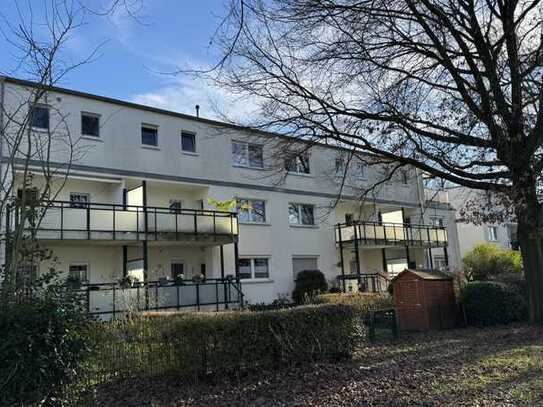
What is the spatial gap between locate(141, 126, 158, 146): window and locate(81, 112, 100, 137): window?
6.88 ft

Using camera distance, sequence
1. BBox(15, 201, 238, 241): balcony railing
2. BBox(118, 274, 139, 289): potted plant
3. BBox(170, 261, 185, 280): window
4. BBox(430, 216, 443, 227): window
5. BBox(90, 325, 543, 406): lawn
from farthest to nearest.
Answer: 1. BBox(430, 216, 443, 227): window
2. BBox(170, 261, 185, 280): window
3. BBox(15, 201, 238, 241): balcony railing
4. BBox(118, 274, 139, 289): potted plant
5. BBox(90, 325, 543, 406): lawn

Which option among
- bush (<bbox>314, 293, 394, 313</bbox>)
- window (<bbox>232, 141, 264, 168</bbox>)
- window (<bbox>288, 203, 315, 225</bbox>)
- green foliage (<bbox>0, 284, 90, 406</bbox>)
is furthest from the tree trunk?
window (<bbox>288, 203, 315, 225</bbox>)

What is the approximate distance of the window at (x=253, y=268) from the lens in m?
24.7

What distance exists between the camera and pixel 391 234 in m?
30.3

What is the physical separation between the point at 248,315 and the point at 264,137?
19.0 ft

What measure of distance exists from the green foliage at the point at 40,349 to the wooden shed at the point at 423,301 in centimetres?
1040

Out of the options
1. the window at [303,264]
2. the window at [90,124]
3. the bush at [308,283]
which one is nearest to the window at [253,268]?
the bush at [308,283]

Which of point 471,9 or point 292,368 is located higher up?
point 471,9

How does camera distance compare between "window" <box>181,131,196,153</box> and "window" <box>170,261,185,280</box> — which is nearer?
"window" <box>170,261,185,280</box>

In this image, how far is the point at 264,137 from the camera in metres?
12.9

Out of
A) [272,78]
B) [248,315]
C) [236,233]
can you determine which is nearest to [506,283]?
[272,78]

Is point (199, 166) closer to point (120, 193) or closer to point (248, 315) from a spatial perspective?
point (120, 193)

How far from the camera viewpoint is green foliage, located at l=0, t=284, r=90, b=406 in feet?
16.3

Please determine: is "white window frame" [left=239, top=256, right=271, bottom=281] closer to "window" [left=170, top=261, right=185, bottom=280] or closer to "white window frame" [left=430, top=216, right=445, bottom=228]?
"window" [left=170, top=261, right=185, bottom=280]
